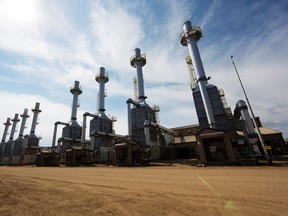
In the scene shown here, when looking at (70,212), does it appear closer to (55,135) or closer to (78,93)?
(55,135)

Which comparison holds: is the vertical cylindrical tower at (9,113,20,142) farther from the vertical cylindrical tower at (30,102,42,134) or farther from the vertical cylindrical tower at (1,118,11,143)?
the vertical cylindrical tower at (30,102,42,134)

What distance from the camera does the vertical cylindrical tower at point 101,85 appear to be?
45219mm

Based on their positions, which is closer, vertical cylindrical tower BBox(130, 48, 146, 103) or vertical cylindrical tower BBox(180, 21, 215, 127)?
vertical cylindrical tower BBox(180, 21, 215, 127)

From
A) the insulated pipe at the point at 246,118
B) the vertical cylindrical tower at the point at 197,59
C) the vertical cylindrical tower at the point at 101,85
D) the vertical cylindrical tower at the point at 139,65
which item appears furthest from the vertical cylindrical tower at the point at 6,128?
the insulated pipe at the point at 246,118

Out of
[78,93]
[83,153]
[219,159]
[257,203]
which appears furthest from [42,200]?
[78,93]

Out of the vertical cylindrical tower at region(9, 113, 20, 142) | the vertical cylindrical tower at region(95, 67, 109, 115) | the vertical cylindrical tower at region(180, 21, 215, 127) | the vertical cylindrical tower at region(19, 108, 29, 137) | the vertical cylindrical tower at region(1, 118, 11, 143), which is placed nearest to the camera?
the vertical cylindrical tower at region(180, 21, 215, 127)

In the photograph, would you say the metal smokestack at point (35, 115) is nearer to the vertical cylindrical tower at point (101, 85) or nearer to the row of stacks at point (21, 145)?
the row of stacks at point (21, 145)

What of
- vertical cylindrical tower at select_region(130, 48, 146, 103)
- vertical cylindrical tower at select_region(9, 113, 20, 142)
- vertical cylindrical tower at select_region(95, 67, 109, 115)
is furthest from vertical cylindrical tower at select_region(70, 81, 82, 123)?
vertical cylindrical tower at select_region(9, 113, 20, 142)

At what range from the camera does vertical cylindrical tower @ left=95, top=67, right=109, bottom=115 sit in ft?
148

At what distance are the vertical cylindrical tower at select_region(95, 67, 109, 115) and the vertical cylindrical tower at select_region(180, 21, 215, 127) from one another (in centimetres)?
2542

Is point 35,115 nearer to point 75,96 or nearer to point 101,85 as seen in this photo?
point 75,96

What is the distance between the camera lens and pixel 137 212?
3.96 metres

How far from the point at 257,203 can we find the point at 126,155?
75.9ft

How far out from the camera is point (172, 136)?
41.1 meters
